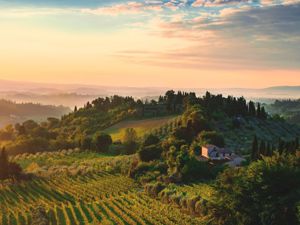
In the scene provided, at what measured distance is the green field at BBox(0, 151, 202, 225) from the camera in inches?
1805

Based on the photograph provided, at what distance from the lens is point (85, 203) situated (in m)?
56.2

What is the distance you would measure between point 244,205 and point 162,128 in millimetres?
91158

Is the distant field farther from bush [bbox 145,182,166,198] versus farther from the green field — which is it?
bush [bbox 145,182,166,198]

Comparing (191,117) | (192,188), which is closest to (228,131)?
(191,117)

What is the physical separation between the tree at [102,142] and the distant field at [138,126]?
12612 millimetres

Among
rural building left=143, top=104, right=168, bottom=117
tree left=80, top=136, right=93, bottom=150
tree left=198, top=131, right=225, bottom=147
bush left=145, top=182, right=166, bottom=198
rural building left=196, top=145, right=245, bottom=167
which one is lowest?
tree left=80, top=136, right=93, bottom=150

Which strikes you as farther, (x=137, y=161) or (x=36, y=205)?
(x=137, y=161)

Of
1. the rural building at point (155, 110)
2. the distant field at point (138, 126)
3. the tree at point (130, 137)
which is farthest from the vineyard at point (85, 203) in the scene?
the rural building at point (155, 110)

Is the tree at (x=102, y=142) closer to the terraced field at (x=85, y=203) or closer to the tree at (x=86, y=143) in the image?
the tree at (x=86, y=143)

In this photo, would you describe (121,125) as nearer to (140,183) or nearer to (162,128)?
(162,128)

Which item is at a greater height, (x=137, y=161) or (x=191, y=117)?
(x=191, y=117)

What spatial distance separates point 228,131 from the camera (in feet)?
360

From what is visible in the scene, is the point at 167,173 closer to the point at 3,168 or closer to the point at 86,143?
the point at 3,168

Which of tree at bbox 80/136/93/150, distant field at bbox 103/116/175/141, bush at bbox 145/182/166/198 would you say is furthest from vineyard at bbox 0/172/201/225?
distant field at bbox 103/116/175/141
